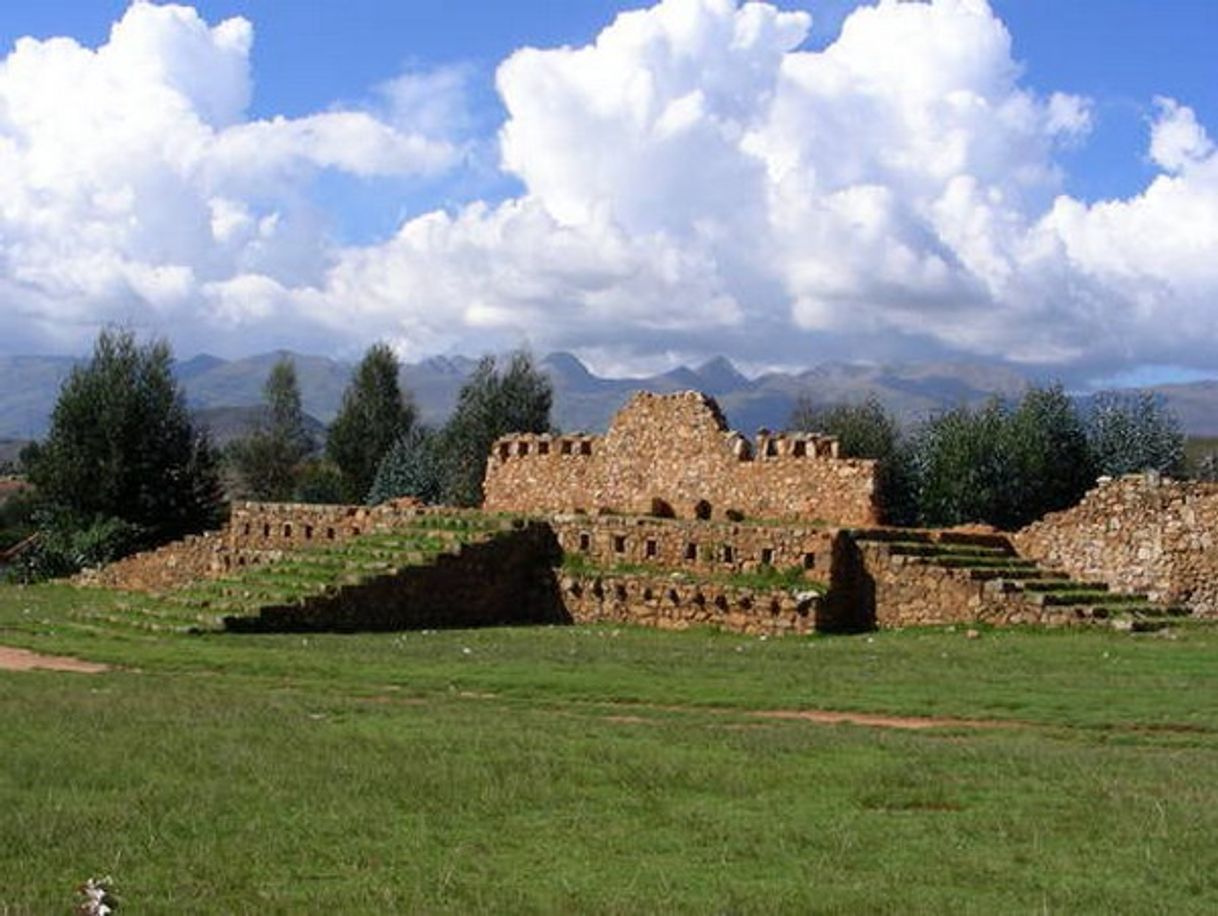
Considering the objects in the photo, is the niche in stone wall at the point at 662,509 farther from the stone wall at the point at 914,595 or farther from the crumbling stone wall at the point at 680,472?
the stone wall at the point at 914,595

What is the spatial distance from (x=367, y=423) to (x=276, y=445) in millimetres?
11311

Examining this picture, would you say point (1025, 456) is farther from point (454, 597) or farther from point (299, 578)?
point (299, 578)

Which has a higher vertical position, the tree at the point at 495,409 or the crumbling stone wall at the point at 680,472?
the tree at the point at 495,409

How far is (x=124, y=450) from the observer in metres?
50.9

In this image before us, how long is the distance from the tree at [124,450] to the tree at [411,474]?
12.1 metres

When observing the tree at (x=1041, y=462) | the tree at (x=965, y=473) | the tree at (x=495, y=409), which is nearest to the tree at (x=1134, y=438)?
the tree at (x=1041, y=462)

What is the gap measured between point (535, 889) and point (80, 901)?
2620 mm

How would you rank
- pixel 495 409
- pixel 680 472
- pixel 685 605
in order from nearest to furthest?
pixel 685 605
pixel 680 472
pixel 495 409

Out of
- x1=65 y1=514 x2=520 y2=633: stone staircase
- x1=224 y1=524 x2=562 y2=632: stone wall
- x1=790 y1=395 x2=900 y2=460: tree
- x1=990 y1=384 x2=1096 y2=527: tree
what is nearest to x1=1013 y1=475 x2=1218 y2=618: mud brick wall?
x1=224 y1=524 x2=562 y2=632: stone wall

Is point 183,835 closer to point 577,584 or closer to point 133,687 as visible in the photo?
point 133,687

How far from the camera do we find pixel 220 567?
129 feet

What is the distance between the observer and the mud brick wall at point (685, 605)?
2909cm

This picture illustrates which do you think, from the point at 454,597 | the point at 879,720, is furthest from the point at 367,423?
the point at 879,720

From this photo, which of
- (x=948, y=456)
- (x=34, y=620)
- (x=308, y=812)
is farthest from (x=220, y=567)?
(x=308, y=812)
